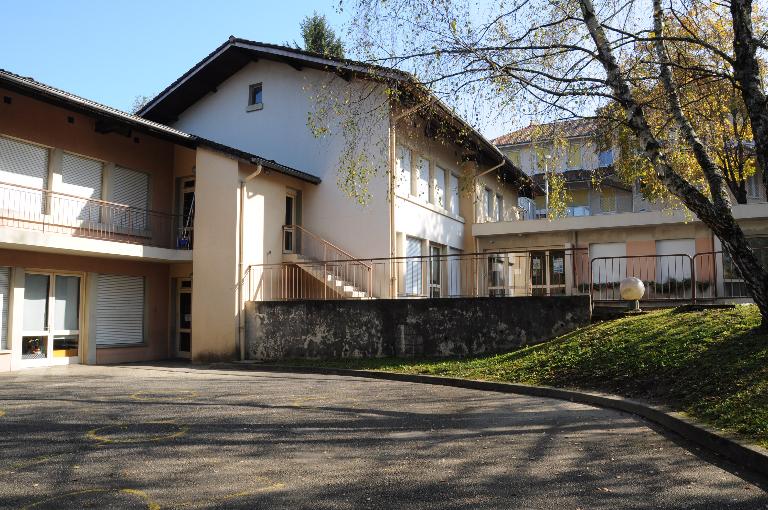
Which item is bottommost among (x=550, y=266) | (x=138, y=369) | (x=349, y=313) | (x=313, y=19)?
(x=138, y=369)

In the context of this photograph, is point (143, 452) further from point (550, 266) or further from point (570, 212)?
point (570, 212)

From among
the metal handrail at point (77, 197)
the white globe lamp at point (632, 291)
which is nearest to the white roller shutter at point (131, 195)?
the metal handrail at point (77, 197)

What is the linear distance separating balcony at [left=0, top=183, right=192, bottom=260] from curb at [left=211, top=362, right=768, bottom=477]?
3.87 metres

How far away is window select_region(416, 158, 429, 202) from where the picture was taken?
2014 centimetres

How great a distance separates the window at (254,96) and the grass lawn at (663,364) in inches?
362

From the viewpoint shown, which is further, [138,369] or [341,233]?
[341,233]

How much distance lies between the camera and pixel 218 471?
5316mm

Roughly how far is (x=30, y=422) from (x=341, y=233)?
11233mm

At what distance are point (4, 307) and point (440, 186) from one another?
13.3m

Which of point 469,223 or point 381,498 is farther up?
point 469,223

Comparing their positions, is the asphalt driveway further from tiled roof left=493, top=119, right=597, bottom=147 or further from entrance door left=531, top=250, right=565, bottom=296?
entrance door left=531, top=250, right=565, bottom=296

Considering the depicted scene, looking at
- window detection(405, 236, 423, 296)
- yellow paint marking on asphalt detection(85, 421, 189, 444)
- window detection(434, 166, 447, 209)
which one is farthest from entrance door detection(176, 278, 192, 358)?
yellow paint marking on asphalt detection(85, 421, 189, 444)

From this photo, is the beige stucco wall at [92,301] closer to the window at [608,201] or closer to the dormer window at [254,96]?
the dormer window at [254,96]

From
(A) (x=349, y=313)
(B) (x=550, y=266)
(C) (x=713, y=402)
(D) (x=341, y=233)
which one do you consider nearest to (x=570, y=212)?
(B) (x=550, y=266)
